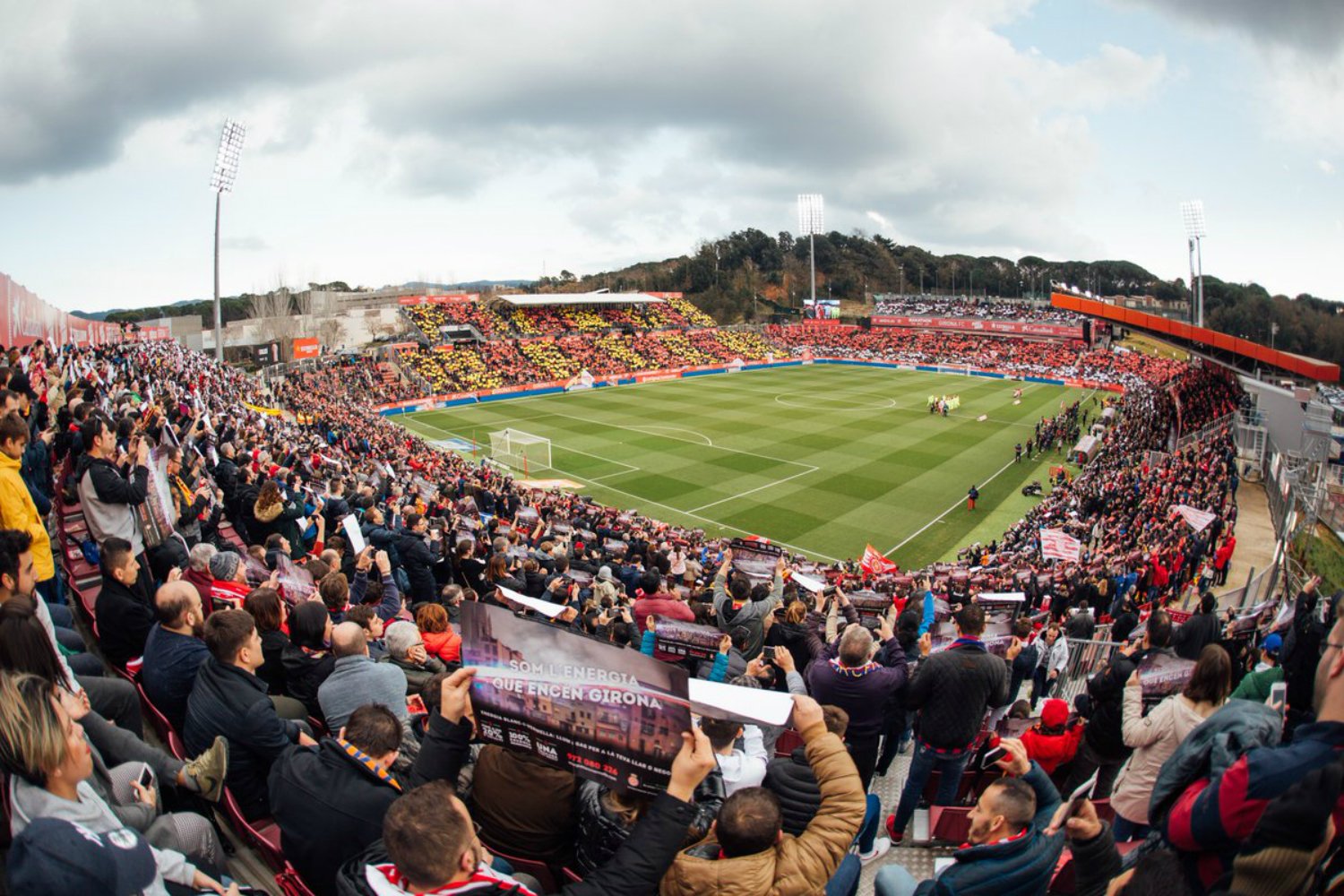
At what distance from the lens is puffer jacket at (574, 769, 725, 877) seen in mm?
3329

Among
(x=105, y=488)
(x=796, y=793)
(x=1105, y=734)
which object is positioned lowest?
(x=1105, y=734)

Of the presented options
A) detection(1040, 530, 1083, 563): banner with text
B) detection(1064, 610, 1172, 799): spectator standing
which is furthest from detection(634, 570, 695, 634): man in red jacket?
detection(1040, 530, 1083, 563): banner with text

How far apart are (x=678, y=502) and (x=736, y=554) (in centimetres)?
1521

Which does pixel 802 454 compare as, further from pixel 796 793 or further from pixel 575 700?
pixel 575 700

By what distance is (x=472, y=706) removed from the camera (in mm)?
3416

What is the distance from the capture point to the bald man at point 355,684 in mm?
4547

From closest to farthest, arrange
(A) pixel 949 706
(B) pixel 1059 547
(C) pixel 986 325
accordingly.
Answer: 1. (A) pixel 949 706
2. (B) pixel 1059 547
3. (C) pixel 986 325

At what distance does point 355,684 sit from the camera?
15.0 ft

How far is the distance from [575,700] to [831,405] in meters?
52.2

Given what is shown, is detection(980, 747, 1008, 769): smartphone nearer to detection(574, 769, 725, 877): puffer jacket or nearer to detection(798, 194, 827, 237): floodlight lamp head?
detection(574, 769, 725, 877): puffer jacket

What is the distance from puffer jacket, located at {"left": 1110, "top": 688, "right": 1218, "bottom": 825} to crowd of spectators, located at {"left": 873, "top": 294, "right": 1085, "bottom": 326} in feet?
271

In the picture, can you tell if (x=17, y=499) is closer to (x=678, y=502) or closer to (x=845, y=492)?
(x=678, y=502)

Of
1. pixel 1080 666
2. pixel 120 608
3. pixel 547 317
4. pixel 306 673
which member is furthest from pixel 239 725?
pixel 547 317

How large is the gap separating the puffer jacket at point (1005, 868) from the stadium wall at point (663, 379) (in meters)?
51.0
